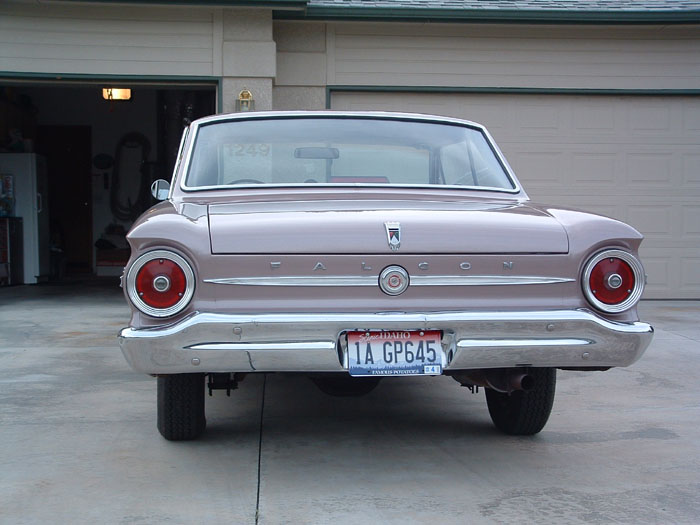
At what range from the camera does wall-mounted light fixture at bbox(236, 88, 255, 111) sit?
982 cm

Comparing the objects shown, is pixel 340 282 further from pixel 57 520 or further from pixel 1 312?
pixel 1 312

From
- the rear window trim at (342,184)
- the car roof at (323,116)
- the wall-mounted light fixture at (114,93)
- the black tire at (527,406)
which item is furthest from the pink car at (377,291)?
the wall-mounted light fixture at (114,93)

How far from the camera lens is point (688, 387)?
580 centimetres

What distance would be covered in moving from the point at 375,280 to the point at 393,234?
20cm

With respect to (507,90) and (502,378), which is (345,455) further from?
(507,90)

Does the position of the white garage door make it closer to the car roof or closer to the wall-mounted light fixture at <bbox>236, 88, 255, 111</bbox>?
the wall-mounted light fixture at <bbox>236, 88, 255, 111</bbox>

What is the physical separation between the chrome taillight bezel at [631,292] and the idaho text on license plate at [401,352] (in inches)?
25.7

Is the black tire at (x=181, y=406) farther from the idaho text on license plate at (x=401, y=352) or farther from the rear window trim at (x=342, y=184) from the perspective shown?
the rear window trim at (x=342, y=184)

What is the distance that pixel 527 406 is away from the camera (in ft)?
14.1

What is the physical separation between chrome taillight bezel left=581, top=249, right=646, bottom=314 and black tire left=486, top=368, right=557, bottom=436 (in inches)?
22.8

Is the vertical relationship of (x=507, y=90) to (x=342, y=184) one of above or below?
above

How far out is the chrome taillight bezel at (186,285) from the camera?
3402mm

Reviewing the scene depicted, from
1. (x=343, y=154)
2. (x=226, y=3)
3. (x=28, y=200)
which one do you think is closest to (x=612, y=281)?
(x=343, y=154)

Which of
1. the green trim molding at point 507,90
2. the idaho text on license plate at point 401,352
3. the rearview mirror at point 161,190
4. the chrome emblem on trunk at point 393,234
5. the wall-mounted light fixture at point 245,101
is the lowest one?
the idaho text on license plate at point 401,352
